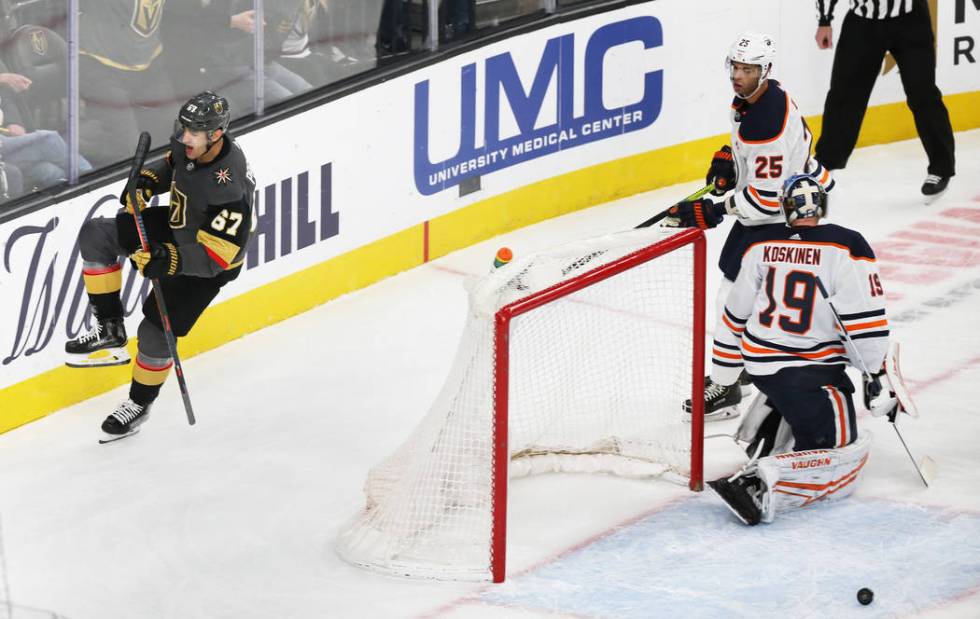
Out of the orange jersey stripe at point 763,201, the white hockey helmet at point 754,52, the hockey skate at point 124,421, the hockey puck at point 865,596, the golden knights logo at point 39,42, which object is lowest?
the hockey skate at point 124,421

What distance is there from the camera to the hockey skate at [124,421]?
540cm

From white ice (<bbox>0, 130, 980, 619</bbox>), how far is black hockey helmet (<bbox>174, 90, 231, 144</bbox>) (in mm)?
1024

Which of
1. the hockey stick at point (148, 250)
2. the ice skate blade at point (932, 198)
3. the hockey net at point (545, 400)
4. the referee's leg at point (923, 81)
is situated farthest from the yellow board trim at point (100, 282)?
the ice skate blade at point (932, 198)

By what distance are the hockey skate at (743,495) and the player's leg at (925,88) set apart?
3189 mm

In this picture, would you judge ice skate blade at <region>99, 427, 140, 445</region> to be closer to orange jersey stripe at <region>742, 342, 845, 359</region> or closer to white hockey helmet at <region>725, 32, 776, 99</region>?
orange jersey stripe at <region>742, 342, 845, 359</region>

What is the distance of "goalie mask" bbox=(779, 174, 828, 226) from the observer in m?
4.70

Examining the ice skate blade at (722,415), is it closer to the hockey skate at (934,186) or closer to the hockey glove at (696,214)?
the hockey glove at (696,214)

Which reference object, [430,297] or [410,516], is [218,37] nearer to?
[430,297]

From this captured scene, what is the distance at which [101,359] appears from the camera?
5383mm

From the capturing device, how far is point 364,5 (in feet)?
21.9

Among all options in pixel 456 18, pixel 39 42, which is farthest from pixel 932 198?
pixel 39 42

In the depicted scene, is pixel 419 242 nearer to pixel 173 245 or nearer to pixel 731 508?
pixel 173 245

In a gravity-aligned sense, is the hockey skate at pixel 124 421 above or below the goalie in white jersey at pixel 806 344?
below

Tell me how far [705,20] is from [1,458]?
3.97 meters
